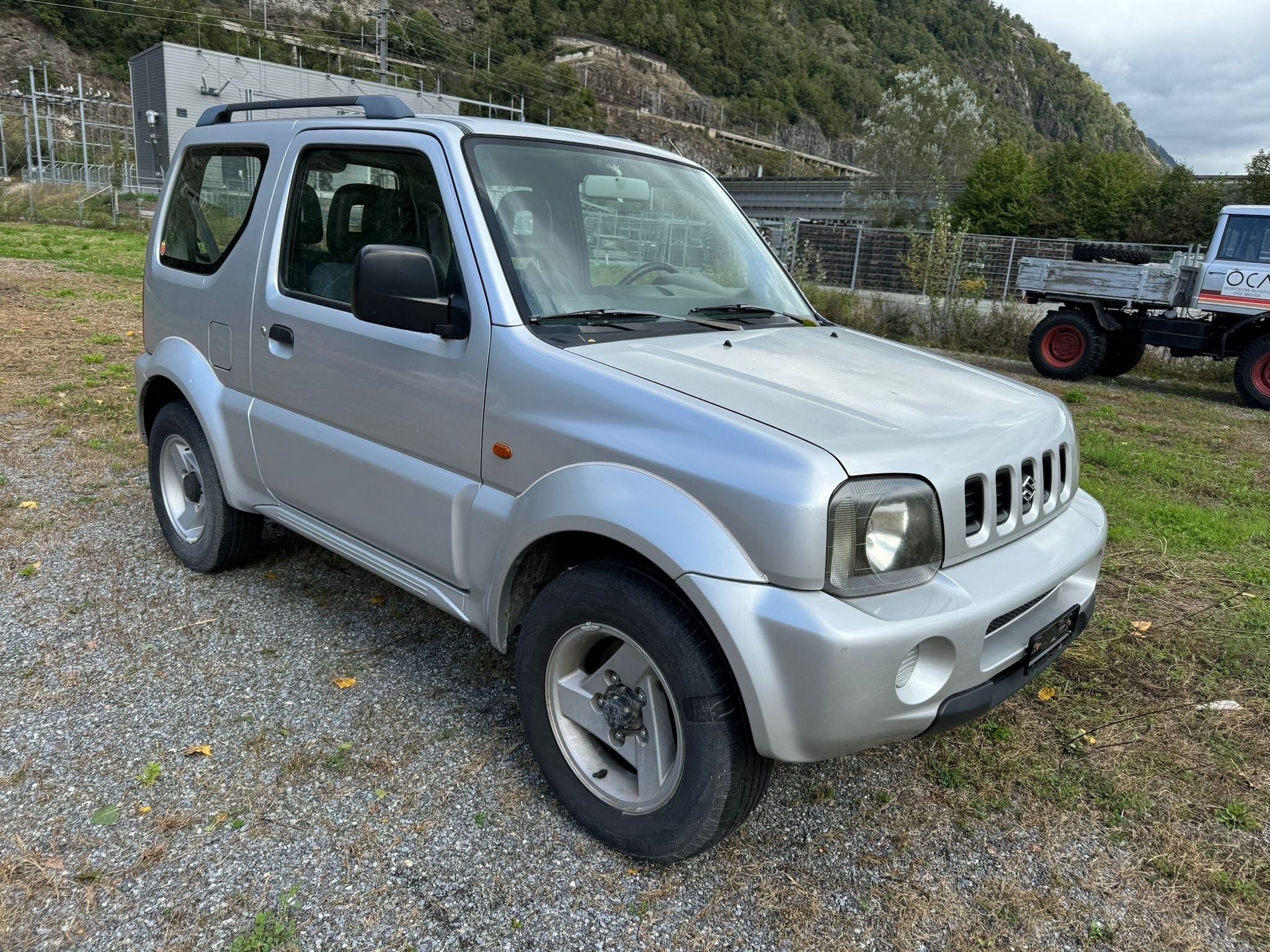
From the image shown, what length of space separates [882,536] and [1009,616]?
0.50 meters

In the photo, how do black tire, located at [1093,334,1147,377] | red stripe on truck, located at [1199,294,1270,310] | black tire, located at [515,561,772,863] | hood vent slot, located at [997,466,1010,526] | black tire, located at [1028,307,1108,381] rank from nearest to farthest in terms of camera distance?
black tire, located at [515,561,772,863]
hood vent slot, located at [997,466,1010,526]
red stripe on truck, located at [1199,294,1270,310]
black tire, located at [1028,307,1108,381]
black tire, located at [1093,334,1147,377]

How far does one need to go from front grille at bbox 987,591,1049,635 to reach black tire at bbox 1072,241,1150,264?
13.6 m

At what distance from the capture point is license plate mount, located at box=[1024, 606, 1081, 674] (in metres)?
2.46

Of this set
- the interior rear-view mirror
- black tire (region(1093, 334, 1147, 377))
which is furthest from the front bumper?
black tire (region(1093, 334, 1147, 377))

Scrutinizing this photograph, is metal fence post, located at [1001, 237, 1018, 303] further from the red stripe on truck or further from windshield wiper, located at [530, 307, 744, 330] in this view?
windshield wiper, located at [530, 307, 744, 330]

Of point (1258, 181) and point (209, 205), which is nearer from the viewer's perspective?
point (209, 205)

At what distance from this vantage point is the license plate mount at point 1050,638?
2.46 metres

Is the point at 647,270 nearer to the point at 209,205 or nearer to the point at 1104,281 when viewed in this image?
the point at 209,205

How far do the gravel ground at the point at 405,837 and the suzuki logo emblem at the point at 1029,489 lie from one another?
40.2 inches

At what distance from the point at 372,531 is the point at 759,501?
5.28ft

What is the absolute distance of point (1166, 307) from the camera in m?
12.5

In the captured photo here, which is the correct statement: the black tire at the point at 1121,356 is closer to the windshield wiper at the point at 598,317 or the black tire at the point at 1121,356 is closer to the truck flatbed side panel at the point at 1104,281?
the truck flatbed side panel at the point at 1104,281

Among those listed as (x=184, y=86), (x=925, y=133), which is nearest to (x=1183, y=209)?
(x=925, y=133)

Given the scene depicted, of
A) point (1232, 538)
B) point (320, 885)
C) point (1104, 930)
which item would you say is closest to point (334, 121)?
point (320, 885)
